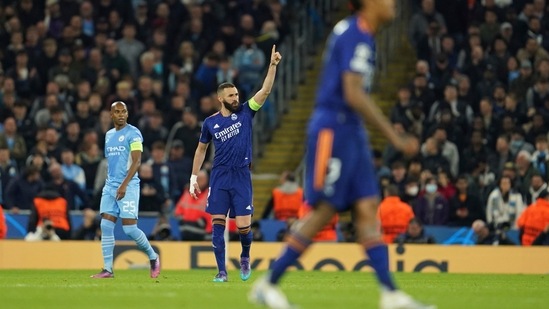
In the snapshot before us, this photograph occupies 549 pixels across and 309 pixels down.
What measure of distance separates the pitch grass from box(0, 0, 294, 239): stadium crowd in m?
5.89

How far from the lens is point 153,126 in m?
26.8

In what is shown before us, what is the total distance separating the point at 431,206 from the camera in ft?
82.1

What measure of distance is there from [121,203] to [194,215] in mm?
7099

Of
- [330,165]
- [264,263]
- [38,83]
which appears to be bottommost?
[264,263]

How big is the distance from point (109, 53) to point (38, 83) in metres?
1.68

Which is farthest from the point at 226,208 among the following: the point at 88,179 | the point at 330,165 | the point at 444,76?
the point at 444,76

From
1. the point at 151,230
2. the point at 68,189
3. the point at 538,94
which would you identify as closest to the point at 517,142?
the point at 538,94

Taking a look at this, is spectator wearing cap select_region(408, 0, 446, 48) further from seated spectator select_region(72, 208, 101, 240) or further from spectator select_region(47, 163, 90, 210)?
seated spectator select_region(72, 208, 101, 240)

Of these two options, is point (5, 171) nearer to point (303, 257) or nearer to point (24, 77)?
point (24, 77)

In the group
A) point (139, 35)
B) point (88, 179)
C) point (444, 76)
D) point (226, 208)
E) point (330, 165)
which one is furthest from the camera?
point (139, 35)

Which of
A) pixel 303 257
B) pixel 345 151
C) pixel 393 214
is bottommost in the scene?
pixel 303 257

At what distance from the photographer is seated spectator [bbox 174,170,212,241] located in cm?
2448

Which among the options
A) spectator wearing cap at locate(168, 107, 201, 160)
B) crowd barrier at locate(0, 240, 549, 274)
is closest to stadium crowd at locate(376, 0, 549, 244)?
crowd barrier at locate(0, 240, 549, 274)

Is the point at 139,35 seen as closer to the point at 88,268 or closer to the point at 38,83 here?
the point at 38,83
